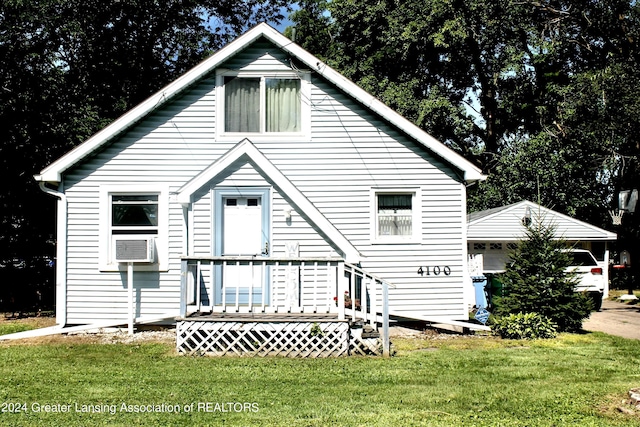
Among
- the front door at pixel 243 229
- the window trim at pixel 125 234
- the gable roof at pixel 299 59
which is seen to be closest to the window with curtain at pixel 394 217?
the gable roof at pixel 299 59

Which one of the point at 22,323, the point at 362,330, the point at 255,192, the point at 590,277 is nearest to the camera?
the point at 362,330

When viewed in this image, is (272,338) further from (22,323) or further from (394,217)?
(22,323)

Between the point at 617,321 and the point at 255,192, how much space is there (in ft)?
31.5

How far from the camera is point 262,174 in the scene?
Result: 12852 mm

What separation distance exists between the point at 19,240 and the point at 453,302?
554 inches

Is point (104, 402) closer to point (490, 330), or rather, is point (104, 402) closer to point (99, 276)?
point (99, 276)

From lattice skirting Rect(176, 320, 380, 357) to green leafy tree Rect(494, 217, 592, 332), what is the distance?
3.96m

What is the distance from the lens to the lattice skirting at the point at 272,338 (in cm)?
1059

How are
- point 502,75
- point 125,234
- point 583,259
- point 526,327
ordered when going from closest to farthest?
point 526,327, point 125,234, point 583,259, point 502,75

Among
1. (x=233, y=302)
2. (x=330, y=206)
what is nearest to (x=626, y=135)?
(x=330, y=206)

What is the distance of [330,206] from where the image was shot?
1388cm

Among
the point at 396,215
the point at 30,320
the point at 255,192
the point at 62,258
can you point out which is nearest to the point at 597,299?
the point at 396,215

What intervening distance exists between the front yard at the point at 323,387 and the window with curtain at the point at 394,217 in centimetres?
305

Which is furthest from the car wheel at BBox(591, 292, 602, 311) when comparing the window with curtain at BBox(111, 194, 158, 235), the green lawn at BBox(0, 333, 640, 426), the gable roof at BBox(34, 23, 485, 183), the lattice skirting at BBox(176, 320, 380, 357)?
the window with curtain at BBox(111, 194, 158, 235)
